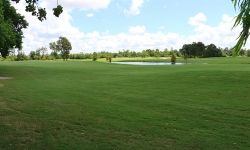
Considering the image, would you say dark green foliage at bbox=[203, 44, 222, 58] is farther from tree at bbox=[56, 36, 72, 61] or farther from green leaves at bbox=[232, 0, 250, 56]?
green leaves at bbox=[232, 0, 250, 56]

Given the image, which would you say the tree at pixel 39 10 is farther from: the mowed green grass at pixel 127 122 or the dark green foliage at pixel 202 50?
the dark green foliage at pixel 202 50

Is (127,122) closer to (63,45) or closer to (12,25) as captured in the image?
(12,25)

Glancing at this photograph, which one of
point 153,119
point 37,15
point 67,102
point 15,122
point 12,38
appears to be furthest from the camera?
point 12,38

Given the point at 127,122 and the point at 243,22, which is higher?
the point at 243,22

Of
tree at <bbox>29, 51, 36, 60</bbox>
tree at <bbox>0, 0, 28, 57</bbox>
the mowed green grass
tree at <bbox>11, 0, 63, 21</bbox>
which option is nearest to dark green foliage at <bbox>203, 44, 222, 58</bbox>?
tree at <bbox>29, 51, 36, 60</bbox>

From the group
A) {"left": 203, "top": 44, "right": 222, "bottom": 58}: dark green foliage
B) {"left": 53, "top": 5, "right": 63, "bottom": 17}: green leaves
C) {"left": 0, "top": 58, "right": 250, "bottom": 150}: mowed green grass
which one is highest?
{"left": 203, "top": 44, "right": 222, "bottom": 58}: dark green foliage

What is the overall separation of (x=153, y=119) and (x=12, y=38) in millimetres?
21584

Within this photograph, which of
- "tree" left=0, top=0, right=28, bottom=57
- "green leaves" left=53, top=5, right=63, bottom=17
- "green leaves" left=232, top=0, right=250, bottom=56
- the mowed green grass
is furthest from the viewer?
"tree" left=0, top=0, right=28, bottom=57

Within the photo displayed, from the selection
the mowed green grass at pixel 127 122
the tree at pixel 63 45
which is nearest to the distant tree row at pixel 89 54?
the tree at pixel 63 45

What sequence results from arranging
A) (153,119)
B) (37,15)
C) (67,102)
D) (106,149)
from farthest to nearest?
(67,102), (37,15), (153,119), (106,149)

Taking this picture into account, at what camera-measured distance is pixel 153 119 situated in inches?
333

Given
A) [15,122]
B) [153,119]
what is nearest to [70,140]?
[15,122]

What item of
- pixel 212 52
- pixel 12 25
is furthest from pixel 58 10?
pixel 212 52

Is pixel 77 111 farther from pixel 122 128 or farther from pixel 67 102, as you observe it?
pixel 122 128
